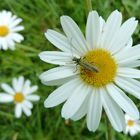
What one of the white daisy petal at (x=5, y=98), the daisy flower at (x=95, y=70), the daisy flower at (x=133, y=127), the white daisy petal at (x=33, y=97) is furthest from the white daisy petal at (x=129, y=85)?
the white daisy petal at (x=5, y=98)

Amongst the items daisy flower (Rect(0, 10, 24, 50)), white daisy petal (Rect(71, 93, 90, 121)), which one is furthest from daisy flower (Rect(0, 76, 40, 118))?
white daisy petal (Rect(71, 93, 90, 121))

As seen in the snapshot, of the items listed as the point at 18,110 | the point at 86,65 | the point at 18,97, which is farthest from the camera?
the point at 18,97

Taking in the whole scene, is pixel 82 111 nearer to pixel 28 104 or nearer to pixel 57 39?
pixel 57 39

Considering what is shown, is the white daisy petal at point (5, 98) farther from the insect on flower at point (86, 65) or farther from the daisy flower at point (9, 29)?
the insect on flower at point (86, 65)

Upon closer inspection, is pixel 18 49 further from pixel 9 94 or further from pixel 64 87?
pixel 64 87

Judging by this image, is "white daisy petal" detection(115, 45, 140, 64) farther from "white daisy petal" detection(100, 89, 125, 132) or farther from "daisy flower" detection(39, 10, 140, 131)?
"white daisy petal" detection(100, 89, 125, 132)

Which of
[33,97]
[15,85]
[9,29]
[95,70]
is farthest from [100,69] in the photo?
[9,29]
